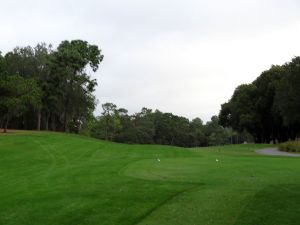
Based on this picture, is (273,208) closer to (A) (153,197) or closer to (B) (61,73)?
(A) (153,197)

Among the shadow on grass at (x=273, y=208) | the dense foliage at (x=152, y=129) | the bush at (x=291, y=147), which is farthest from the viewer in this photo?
the dense foliage at (x=152, y=129)

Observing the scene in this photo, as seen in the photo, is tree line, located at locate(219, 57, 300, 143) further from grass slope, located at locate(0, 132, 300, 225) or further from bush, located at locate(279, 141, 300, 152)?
grass slope, located at locate(0, 132, 300, 225)

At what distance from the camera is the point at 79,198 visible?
14.2m

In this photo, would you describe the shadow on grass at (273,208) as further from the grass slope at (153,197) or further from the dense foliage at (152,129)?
the dense foliage at (152,129)

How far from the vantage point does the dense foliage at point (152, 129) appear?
123250 mm

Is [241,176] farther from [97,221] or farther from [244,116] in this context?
[244,116]

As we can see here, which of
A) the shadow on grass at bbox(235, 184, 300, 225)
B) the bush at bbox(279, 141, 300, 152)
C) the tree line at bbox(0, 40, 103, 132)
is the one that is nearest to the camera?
the shadow on grass at bbox(235, 184, 300, 225)

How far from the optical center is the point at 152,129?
445 feet

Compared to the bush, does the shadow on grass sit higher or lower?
lower

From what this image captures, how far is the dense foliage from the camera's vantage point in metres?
123

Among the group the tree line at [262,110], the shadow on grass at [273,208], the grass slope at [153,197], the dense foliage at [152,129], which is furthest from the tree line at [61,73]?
the shadow on grass at [273,208]

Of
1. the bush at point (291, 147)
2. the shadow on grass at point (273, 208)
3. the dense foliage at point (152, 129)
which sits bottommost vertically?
the shadow on grass at point (273, 208)

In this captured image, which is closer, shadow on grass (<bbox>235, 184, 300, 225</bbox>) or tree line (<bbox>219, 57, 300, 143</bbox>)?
shadow on grass (<bbox>235, 184, 300, 225</bbox>)

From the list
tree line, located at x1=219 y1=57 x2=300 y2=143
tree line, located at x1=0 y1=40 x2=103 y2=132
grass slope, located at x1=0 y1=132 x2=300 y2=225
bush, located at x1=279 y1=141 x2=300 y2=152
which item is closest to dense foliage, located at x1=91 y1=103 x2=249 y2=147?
tree line, located at x1=219 y1=57 x2=300 y2=143
